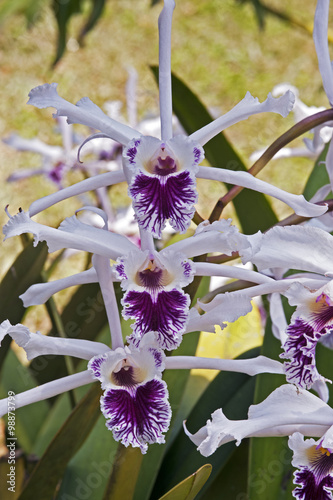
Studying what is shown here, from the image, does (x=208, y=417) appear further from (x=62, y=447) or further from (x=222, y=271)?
(x=222, y=271)

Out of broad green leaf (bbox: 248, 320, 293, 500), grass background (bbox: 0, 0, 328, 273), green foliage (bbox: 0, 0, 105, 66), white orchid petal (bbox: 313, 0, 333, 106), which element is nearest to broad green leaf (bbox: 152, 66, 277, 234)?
broad green leaf (bbox: 248, 320, 293, 500)

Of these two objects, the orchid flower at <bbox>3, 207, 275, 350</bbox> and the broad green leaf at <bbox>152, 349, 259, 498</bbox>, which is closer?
the orchid flower at <bbox>3, 207, 275, 350</bbox>

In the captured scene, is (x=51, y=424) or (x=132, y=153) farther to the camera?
(x=51, y=424)

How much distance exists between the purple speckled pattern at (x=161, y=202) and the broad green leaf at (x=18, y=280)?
35cm

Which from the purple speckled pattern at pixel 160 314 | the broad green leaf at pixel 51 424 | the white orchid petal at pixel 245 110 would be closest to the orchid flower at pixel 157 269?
the purple speckled pattern at pixel 160 314

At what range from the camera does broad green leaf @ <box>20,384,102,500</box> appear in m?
0.87

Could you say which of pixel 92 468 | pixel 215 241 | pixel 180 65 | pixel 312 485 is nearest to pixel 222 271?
pixel 215 241

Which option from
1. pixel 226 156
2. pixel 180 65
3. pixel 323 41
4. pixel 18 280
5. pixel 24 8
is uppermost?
→ pixel 180 65

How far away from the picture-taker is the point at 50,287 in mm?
783

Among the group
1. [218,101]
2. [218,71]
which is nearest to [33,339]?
[218,101]

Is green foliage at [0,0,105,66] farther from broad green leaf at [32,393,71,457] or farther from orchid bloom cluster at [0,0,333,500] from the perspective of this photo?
orchid bloom cluster at [0,0,333,500]

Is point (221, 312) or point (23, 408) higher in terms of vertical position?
point (23, 408)

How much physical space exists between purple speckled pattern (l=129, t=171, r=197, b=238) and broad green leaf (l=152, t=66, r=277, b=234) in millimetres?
488

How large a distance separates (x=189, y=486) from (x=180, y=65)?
10.6ft
